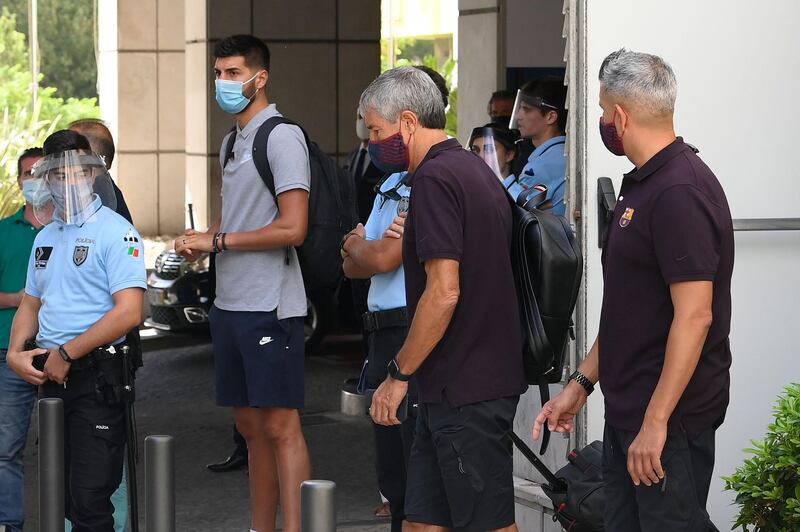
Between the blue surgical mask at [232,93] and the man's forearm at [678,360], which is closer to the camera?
the man's forearm at [678,360]

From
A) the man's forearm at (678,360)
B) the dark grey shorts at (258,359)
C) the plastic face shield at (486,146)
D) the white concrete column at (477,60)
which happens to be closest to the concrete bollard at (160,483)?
the dark grey shorts at (258,359)

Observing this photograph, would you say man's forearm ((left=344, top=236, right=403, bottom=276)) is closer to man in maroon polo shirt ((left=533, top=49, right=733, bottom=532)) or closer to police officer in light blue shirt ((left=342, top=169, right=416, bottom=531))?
police officer in light blue shirt ((left=342, top=169, right=416, bottom=531))

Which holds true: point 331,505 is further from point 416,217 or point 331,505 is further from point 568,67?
point 568,67

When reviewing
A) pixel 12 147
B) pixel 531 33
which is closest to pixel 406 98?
pixel 531 33

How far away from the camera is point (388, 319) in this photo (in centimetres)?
523

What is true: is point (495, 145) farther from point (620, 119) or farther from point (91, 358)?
point (620, 119)

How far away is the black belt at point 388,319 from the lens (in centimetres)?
521

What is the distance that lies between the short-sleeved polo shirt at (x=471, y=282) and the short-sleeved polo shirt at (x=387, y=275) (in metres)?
0.92

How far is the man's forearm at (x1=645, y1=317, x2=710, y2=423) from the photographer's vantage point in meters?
3.57

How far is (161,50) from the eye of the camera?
855 inches

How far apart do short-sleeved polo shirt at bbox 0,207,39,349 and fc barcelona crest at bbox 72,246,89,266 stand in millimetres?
986

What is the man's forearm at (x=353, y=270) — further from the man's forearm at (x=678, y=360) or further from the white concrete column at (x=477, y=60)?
the white concrete column at (x=477, y=60)

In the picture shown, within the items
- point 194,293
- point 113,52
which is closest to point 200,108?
point 194,293

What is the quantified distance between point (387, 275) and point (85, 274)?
115 cm
